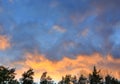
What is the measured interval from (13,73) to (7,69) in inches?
166

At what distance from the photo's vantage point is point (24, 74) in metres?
102

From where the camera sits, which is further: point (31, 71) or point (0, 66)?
point (0, 66)

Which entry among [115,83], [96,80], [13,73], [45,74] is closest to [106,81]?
[115,83]

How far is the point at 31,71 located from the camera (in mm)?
101875

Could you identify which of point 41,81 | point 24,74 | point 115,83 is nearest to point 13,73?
point 24,74

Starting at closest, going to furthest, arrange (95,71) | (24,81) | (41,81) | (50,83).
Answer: (24,81) < (95,71) < (41,81) < (50,83)

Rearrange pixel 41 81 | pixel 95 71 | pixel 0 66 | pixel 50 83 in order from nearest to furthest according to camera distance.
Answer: pixel 0 66 < pixel 95 71 < pixel 41 81 < pixel 50 83

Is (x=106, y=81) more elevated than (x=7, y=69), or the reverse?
(x=106, y=81)

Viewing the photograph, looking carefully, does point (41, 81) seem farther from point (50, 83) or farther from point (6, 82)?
point (6, 82)

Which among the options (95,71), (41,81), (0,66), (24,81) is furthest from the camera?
(41,81)

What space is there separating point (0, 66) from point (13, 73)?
650 centimetres

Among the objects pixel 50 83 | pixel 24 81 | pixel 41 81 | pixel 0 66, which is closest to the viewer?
pixel 24 81

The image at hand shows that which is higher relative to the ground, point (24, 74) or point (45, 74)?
point (45, 74)

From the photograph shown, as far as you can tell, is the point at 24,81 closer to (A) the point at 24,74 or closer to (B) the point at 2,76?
(A) the point at 24,74
